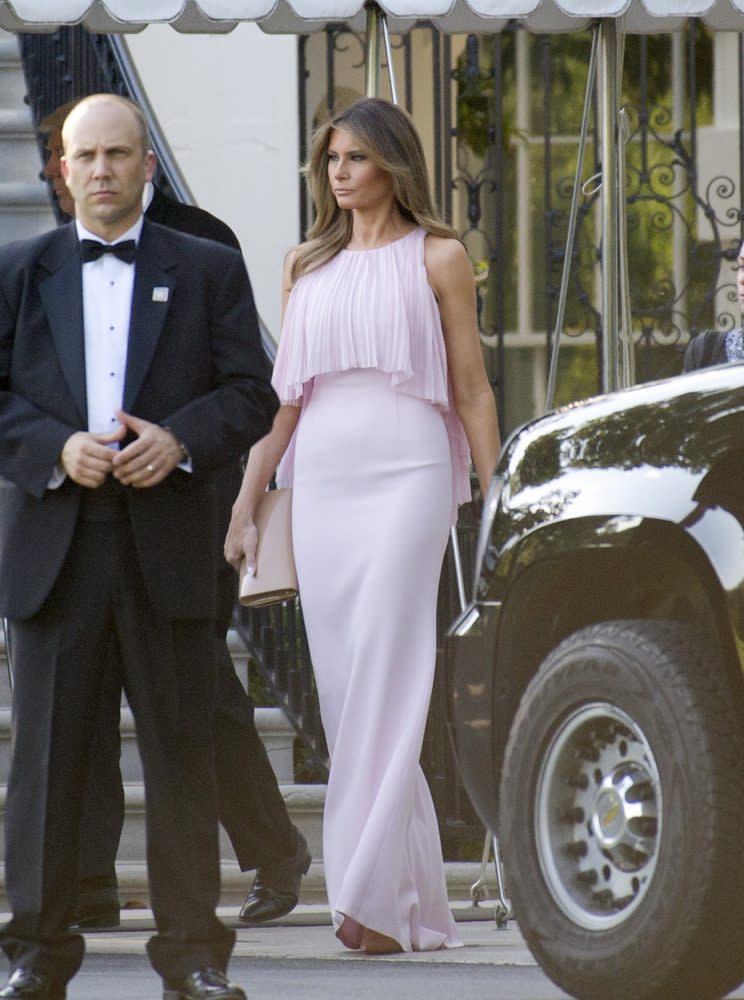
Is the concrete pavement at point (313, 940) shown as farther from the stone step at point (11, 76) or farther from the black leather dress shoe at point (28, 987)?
the stone step at point (11, 76)

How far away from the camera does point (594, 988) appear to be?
453cm

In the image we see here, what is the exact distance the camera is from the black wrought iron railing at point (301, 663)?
8078 millimetres

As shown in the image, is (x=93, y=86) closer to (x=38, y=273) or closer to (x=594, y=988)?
(x=38, y=273)

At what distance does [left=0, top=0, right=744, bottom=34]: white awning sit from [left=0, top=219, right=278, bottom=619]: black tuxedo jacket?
1540 mm

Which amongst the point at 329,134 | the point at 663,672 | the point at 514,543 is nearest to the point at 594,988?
the point at 663,672

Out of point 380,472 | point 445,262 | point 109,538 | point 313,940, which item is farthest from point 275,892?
point 109,538

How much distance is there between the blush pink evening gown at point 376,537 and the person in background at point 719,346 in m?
1.46

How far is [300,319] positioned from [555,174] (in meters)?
7.34

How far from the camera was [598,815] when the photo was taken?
4641 mm

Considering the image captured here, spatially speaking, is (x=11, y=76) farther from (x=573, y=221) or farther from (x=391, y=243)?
(x=391, y=243)

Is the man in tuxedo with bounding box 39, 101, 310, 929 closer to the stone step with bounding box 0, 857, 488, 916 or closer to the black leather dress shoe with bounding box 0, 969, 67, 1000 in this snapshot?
the stone step with bounding box 0, 857, 488, 916

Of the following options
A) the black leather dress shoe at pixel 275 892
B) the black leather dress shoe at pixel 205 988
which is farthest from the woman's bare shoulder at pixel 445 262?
the black leather dress shoe at pixel 205 988

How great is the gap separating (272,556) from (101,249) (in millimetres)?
1367

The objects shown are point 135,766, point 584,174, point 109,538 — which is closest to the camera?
point 109,538
